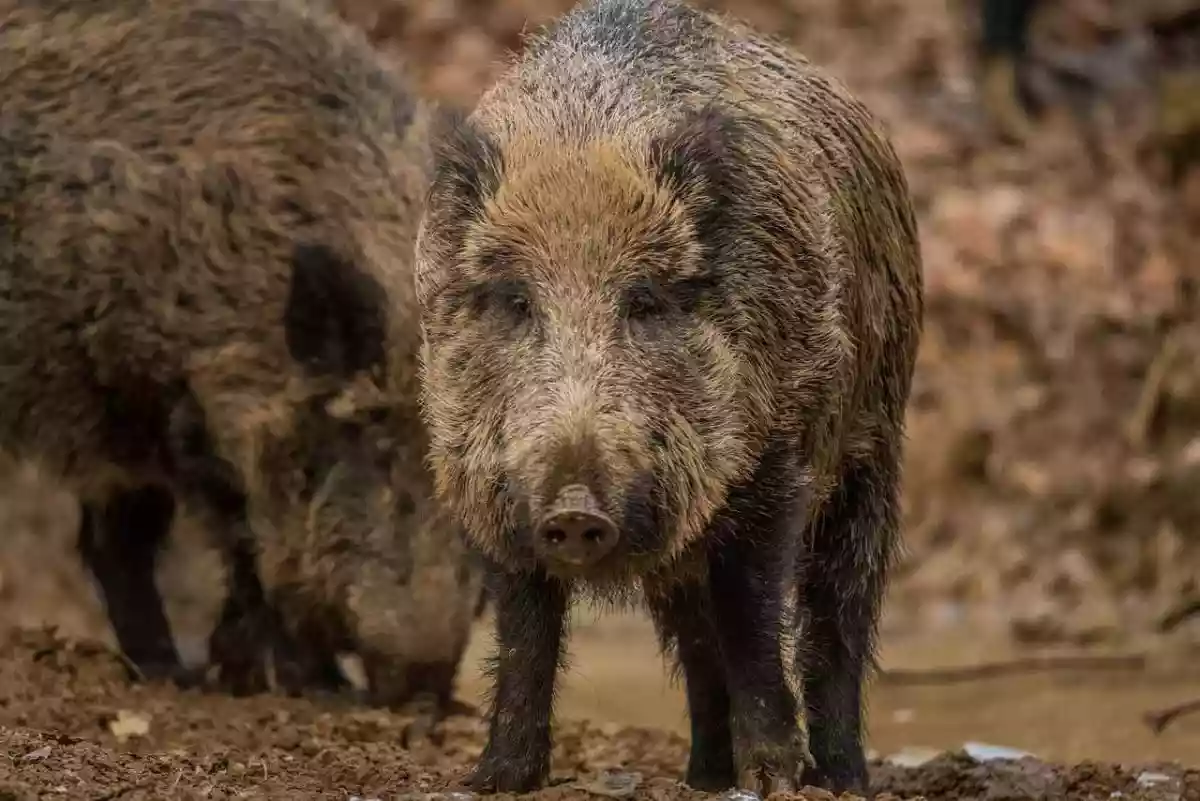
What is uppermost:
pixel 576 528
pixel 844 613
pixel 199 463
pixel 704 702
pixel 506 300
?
pixel 506 300

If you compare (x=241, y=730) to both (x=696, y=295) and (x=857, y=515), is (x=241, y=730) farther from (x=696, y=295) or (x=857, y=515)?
(x=696, y=295)

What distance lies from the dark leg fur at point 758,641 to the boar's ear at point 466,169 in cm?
86

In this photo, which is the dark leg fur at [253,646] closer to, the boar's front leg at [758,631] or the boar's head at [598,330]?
the boar's head at [598,330]

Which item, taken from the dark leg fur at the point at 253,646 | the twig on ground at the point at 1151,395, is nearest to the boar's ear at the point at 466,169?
the dark leg fur at the point at 253,646

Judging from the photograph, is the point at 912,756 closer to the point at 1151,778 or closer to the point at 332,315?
the point at 1151,778

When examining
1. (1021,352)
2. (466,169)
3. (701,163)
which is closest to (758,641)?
(701,163)

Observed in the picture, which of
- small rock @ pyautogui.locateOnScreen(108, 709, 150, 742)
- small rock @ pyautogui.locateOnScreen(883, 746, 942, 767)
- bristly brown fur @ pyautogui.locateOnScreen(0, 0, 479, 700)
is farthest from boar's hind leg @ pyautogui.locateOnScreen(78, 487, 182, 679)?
small rock @ pyautogui.locateOnScreen(883, 746, 942, 767)

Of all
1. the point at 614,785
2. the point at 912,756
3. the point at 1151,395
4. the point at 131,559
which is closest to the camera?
the point at 614,785

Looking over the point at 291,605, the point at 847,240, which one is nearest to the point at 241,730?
the point at 291,605

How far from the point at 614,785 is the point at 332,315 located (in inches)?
108

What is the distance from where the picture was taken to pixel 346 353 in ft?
22.4

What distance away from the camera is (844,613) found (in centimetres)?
513

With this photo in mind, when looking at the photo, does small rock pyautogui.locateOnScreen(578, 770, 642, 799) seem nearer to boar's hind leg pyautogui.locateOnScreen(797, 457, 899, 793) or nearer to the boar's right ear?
boar's hind leg pyautogui.locateOnScreen(797, 457, 899, 793)

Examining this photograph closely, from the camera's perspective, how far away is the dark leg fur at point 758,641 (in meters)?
4.30
